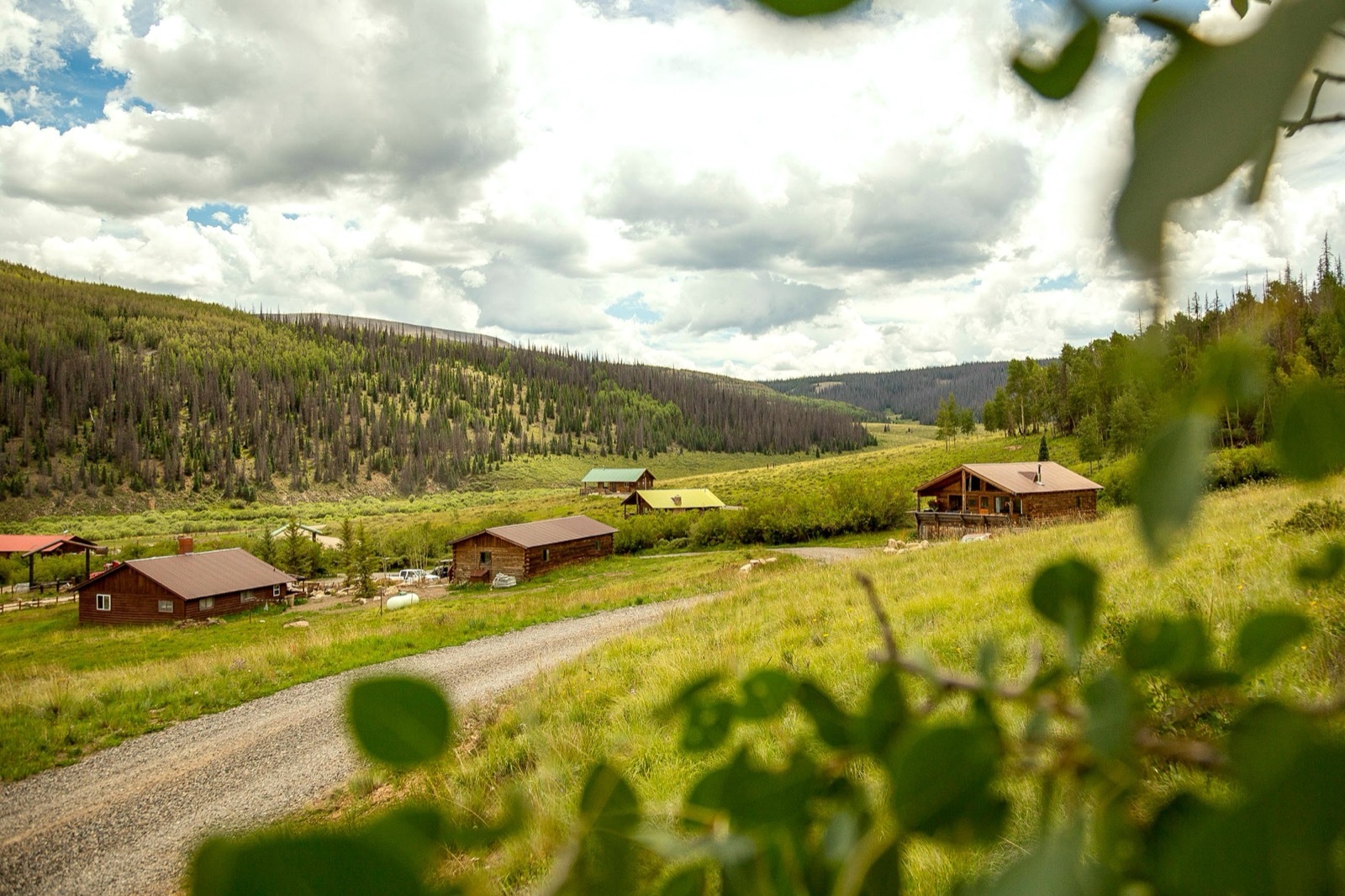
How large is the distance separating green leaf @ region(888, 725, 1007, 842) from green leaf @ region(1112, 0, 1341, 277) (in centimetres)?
31

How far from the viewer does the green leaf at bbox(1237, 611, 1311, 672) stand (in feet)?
1.53

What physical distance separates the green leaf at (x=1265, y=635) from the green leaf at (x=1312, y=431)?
131 mm

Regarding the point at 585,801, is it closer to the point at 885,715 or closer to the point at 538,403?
the point at 885,715

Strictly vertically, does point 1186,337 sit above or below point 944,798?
above

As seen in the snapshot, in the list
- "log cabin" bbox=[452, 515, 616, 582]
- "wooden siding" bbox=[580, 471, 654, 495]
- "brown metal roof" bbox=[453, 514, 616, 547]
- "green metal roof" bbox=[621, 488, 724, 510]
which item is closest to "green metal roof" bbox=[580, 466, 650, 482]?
"wooden siding" bbox=[580, 471, 654, 495]

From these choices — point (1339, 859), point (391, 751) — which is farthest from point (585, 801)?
point (1339, 859)

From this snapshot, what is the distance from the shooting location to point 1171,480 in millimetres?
338

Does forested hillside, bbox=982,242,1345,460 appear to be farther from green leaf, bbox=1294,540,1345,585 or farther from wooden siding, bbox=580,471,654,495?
wooden siding, bbox=580,471,654,495

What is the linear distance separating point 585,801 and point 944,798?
247 mm

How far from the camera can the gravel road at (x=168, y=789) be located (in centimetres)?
1010

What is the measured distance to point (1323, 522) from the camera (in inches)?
247

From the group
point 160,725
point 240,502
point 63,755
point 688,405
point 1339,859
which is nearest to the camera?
point 1339,859

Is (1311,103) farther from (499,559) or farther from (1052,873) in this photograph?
(499,559)

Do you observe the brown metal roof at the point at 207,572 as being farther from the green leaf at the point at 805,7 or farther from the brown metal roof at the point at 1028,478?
the green leaf at the point at 805,7
